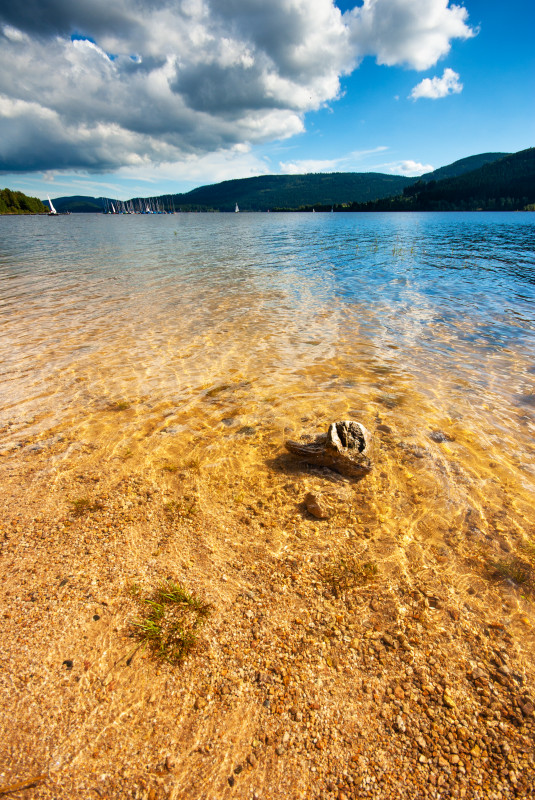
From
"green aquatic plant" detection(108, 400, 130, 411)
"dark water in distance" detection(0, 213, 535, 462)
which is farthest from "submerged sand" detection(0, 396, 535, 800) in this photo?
"dark water in distance" detection(0, 213, 535, 462)

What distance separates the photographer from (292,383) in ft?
30.8

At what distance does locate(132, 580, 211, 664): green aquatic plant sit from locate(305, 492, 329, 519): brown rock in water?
6.65ft

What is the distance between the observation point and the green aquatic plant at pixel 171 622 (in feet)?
11.3

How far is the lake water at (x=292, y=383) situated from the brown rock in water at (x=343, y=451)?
39cm

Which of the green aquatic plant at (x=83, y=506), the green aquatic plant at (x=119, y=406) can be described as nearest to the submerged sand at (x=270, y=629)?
the green aquatic plant at (x=83, y=506)

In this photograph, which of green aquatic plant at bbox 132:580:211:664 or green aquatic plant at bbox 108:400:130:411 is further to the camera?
green aquatic plant at bbox 108:400:130:411

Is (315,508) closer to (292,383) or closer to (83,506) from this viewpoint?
(83,506)

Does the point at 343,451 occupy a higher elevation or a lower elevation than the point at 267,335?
higher

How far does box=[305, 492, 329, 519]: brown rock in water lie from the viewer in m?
5.22

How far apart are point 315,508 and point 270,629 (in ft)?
6.21

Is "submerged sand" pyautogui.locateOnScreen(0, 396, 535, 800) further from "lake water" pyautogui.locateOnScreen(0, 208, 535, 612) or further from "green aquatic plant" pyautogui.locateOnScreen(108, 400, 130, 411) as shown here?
"green aquatic plant" pyautogui.locateOnScreen(108, 400, 130, 411)

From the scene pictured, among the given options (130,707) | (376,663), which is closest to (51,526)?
(130,707)

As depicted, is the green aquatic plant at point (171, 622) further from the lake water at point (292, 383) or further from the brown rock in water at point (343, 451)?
the brown rock in water at point (343, 451)

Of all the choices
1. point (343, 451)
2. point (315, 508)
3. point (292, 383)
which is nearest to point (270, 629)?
point (315, 508)
